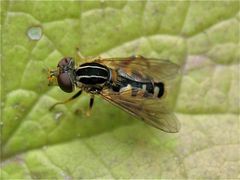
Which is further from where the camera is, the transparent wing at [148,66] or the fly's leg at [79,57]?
the transparent wing at [148,66]

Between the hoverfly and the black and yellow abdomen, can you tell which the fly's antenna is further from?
the black and yellow abdomen

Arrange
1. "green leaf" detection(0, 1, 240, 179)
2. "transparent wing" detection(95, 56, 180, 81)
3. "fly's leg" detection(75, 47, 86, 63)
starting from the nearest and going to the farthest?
"green leaf" detection(0, 1, 240, 179), "fly's leg" detection(75, 47, 86, 63), "transparent wing" detection(95, 56, 180, 81)

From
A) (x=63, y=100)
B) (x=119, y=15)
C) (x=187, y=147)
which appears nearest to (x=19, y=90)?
(x=63, y=100)

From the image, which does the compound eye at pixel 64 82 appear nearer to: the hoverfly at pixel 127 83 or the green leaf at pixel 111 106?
the hoverfly at pixel 127 83

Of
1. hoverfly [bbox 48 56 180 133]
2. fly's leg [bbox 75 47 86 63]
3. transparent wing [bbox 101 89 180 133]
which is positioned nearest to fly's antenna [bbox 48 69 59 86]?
hoverfly [bbox 48 56 180 133]

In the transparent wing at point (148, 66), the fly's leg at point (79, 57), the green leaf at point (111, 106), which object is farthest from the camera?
the transparent wing at point (148, 66)

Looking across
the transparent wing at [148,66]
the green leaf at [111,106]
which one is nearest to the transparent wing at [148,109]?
the green leaf at [111,106]

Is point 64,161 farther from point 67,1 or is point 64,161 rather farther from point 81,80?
point 67,1
